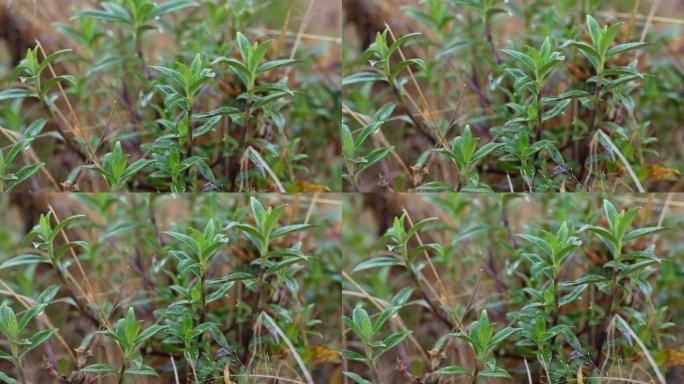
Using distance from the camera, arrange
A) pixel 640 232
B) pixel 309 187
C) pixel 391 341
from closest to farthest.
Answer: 1. pixel 640 232
2. pixel 391 341
3. pixel 309 187

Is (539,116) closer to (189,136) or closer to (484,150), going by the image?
(484,150)

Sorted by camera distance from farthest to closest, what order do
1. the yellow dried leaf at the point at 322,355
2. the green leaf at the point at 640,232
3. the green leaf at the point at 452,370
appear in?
the yellow dried leaf at the point at 322,355 → the green leaf at the point at 452,370 → the green leaf at the point at 640,232

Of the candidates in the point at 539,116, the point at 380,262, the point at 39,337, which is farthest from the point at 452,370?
the point at 39,337

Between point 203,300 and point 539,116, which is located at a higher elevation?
point 539,116

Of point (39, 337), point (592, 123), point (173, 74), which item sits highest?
point (173, 74)

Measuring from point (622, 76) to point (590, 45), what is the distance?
0.38 ft

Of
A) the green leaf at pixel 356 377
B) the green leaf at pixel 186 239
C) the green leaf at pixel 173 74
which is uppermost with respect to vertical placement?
the green leaf at pixel 173 74

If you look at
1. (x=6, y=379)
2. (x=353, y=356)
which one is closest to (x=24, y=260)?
(x=6, y=379)

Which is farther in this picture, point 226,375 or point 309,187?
point 309,187

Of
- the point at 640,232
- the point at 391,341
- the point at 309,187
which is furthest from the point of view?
the point at 309,187

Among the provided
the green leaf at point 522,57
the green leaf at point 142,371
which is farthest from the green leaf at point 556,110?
the green leaf at point 142,371

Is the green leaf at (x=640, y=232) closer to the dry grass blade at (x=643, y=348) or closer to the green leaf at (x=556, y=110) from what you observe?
the dry grass blade at (x=643, y=348)

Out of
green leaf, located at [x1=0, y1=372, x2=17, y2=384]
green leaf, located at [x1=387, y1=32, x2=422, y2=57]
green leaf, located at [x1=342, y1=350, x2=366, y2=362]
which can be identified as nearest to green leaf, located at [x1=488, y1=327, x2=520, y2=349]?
green leaf, located at [x1=342, y1=350, x2=366, y2=362]

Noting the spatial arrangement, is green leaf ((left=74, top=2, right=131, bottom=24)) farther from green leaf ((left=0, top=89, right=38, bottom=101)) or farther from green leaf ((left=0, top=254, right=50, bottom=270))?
green leaf ((left=0, top=254, right=50, bottom=270))
